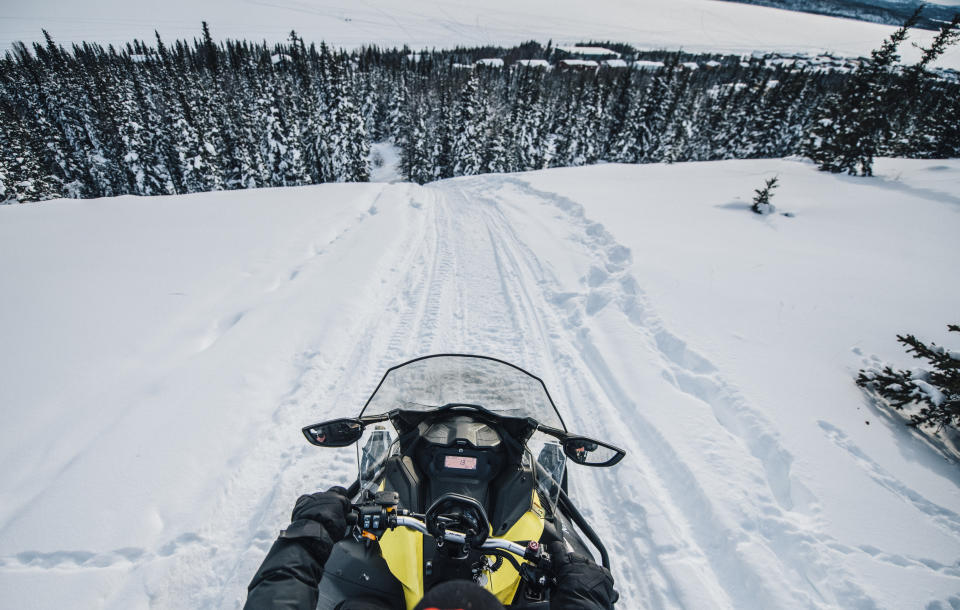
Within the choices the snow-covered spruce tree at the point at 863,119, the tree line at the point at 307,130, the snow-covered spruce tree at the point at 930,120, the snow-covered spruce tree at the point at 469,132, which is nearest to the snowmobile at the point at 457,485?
the snow-covered spruce tree at the point at 863,119

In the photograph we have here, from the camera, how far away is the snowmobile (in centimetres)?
164

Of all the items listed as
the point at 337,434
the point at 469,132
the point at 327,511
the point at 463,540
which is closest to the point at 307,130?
the point at 469,132

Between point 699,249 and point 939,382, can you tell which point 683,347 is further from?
point 699,249

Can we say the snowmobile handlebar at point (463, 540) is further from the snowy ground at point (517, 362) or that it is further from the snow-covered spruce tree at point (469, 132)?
the snow-covered spruce tree at point (469, 132)

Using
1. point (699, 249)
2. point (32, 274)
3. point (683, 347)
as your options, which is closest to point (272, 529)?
point (683, 347)

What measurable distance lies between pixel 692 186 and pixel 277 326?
16.6m

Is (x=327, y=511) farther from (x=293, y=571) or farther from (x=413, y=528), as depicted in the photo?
(x=413, y=528)

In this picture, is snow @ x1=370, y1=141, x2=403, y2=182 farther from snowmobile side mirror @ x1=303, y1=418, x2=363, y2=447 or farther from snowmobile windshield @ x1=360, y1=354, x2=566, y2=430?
snowmobile side mirror @ x1=303, y1=418, x2=363, y2=447

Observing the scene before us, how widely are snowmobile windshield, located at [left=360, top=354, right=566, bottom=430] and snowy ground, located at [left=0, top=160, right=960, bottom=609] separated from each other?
4.47ft

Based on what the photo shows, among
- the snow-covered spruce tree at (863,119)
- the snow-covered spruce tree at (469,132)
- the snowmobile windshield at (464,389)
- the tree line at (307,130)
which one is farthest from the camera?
the snow-covered spruce tree at (469,132)

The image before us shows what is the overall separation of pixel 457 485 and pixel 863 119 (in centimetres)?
2309

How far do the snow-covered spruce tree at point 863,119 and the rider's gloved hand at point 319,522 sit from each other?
23.0 m

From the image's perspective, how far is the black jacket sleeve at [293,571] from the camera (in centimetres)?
158

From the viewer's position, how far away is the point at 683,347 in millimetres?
5164
